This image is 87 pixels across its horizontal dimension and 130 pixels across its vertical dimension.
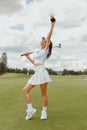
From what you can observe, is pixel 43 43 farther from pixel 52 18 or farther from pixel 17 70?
pixel 17 70

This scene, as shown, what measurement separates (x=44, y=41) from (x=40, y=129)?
3168 mm

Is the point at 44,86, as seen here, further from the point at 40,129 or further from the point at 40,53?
the point at 40,129

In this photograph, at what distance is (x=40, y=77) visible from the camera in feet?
39.3

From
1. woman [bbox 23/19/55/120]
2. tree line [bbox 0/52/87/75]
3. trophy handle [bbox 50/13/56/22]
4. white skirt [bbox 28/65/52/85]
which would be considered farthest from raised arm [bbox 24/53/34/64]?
tree line [bbox 0/52/87/75]

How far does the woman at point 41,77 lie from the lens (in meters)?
12.0

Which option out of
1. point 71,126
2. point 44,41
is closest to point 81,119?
point 71,126

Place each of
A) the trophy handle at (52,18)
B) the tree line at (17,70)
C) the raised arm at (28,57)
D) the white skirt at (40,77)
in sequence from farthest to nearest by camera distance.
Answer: the tree line at (17,70) < the raised arm at (28,57) < the trophy handle at (52,18) < the white skirt at (40,77)

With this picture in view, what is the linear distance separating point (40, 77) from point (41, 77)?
0.03 metres

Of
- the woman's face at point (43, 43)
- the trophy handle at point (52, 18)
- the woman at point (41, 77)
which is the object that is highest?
the trophy handle at point (52, 18)

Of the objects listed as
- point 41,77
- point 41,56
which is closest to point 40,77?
point 41,77

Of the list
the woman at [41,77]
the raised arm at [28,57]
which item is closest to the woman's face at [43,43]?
the woman at [41,77]

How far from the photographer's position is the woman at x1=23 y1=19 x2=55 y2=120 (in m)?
12.0

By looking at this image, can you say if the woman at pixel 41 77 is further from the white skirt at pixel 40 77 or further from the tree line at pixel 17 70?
the tree line at pixel 17 70

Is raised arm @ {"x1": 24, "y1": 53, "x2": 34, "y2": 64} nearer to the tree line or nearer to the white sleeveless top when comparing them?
the white sleeveless top
